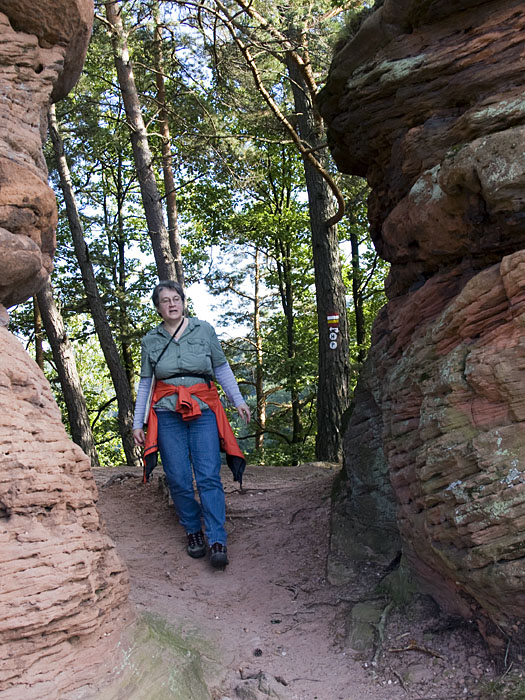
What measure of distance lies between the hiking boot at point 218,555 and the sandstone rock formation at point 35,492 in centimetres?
140

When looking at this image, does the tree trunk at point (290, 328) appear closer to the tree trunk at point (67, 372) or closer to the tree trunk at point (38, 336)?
the tree trunk at point (67, 372)

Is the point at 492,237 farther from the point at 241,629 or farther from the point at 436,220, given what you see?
the point at 241,629

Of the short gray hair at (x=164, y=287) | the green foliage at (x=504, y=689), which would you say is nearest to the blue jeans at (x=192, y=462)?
the short gray hair at (x=164, y=287)

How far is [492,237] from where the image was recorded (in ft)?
12.8

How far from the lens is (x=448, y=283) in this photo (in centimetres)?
438

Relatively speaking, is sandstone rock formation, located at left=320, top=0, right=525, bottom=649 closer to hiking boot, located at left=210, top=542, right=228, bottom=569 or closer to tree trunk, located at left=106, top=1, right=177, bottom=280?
hiking boot, located at left=210, top=542, right=228, bottom=569

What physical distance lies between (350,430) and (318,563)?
1233 millimetres

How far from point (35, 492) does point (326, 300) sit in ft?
27.5

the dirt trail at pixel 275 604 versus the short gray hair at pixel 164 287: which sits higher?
the short gray hair at pixel 164 287

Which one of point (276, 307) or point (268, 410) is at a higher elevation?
point (276, 307)

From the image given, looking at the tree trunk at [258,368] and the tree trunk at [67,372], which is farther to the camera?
the tree trunk at [258,368]

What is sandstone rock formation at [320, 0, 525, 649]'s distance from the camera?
11.0ft

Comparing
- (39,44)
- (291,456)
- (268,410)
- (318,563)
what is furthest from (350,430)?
(268,410)

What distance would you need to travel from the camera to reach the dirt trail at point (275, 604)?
353 cm
